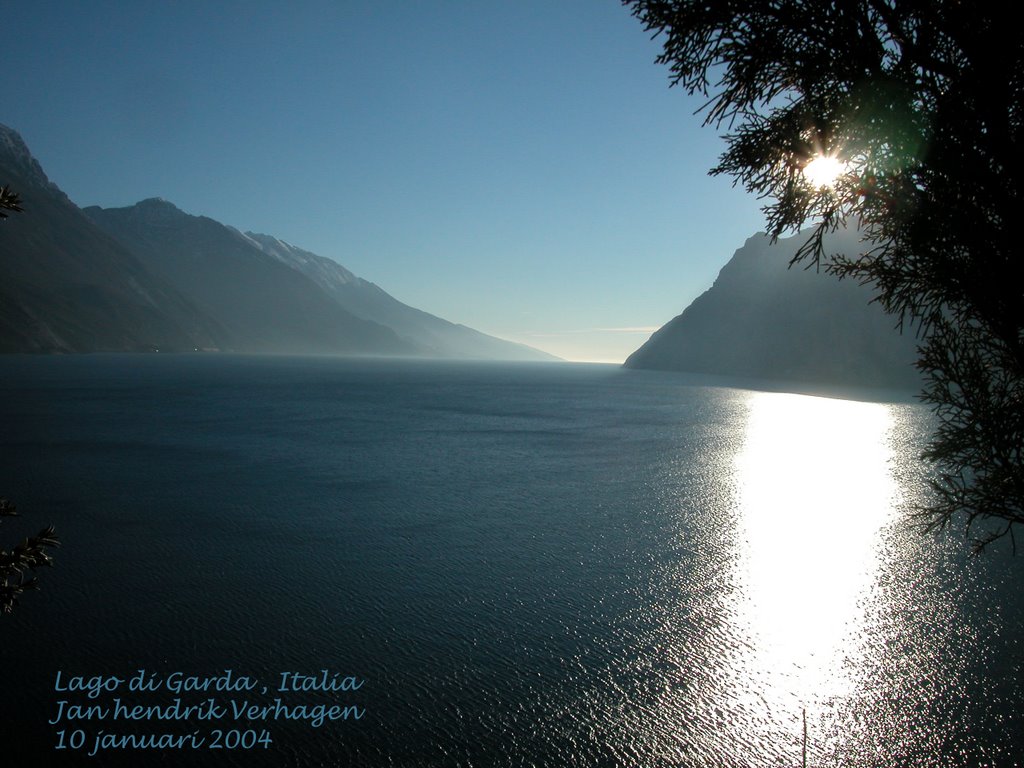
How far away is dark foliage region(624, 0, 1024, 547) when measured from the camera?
4.43 m

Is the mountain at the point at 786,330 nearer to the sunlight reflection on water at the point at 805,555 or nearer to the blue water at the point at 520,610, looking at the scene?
the sunlight reflection on water at the point at 805,555

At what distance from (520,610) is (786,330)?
153 m

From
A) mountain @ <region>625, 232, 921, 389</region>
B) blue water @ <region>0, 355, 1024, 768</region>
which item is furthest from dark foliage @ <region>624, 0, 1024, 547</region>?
mountain @ <region>625, 232, 921, 389</region>

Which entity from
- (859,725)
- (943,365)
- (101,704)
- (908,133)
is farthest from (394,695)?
(908,133)

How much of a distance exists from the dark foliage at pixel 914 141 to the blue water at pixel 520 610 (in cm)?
549

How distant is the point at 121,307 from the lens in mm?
192000

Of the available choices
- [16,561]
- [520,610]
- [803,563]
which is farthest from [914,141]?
[803,563]

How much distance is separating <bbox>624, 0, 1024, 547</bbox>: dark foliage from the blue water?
5.49 meters

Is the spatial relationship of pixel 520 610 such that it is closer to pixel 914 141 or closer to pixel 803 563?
pixel 803 563

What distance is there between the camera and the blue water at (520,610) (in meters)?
8.24

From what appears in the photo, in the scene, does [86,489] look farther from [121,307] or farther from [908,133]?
[121,307]

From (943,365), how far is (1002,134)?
2565mm

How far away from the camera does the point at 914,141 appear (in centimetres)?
468

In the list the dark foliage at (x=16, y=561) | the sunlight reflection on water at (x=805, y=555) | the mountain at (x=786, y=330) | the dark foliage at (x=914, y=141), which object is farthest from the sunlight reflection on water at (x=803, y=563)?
the mountain at (x=786, y=330)
